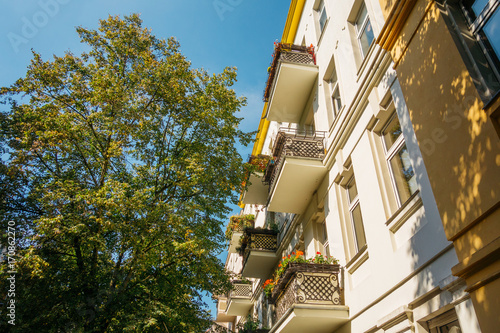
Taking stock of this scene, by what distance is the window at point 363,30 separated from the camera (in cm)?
831

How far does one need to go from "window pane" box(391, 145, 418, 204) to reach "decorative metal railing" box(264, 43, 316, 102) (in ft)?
22.3

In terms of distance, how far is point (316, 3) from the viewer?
1293 cm

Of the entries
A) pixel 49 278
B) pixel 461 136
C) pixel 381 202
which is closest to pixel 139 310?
pixel 49 278

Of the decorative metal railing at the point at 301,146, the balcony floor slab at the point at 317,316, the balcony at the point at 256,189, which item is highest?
the balcony at the point at 256,189

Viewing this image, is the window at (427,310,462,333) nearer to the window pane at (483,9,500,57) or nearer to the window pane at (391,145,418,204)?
the window pane at (391,145,418,204)

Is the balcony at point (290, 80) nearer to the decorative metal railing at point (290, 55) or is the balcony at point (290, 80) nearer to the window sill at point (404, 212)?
the decorative metal railing at point (290, 55)

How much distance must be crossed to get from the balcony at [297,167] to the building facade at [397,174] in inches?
1.8

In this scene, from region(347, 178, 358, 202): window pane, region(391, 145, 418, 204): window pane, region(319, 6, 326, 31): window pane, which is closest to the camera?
region(391, 145, 418, 204): window pane

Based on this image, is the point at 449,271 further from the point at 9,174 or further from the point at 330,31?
the point at 9,174

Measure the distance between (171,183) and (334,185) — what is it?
5284mm

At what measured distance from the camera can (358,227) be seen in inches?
299

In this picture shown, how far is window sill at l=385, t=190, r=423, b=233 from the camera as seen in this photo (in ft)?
16.8

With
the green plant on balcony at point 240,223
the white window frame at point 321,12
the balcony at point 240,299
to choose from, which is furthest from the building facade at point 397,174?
the balcony at point 240,299

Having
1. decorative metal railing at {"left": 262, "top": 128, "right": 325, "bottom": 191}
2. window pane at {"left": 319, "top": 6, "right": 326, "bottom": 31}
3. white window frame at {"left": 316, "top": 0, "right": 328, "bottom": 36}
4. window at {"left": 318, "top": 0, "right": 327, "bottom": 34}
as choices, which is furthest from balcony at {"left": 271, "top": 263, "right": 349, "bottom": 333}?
window pane at {"left": 319, "top": 6, "right": 326, "bottom": 31}
